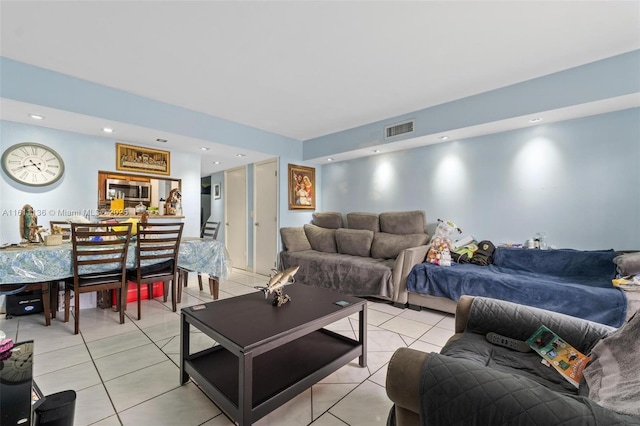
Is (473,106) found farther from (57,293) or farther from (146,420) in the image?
(57,293)

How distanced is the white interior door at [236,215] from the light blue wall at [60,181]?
2.13 meters

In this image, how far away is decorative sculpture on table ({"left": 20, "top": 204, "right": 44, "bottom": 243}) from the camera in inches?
106

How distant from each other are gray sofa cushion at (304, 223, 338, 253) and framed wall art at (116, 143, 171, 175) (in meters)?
2.33

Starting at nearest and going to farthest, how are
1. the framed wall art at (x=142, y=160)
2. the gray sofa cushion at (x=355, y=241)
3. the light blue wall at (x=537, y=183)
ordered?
the light blue wall at (x=537, y=183)
the framed wall art at (x=142, y=160)
the gray sofa cushion at (x=355, y=241)

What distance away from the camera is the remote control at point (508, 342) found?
135cm

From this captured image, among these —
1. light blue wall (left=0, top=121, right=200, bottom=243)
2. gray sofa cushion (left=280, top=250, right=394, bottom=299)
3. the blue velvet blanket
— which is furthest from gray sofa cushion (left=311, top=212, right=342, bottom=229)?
light blue wall (left=0, top=121, right=200, bottom=243)

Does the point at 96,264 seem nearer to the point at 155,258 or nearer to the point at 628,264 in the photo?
the point at 155,258

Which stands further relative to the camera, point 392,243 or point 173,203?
point 173,203

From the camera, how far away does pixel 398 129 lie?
362 cm

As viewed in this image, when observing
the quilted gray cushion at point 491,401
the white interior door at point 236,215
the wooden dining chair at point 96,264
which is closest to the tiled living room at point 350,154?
the quilted gray cushion at point 491,401

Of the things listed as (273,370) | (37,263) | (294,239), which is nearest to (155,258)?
(37,263)

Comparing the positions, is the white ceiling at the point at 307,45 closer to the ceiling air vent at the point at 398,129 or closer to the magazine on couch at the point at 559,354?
the ceiling air vent at the point at 398,129

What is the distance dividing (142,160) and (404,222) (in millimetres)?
3710

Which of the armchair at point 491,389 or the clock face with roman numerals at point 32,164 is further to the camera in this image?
the clock face with roman numerals at point 32,164
